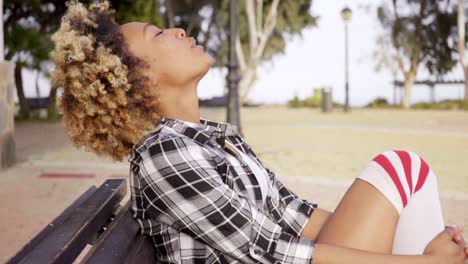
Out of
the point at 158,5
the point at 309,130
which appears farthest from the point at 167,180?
the point at 158,5

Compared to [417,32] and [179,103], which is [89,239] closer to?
[179,103]

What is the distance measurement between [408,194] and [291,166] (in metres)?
7.15

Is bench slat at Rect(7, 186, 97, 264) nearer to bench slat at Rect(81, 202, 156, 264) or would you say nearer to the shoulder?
bench slat at Rect(81, 202, 156, 264)

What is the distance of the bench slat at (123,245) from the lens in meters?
1.62

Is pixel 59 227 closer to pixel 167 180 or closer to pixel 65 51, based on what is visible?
pixel 167 180

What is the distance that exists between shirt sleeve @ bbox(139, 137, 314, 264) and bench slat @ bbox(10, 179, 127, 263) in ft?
0.73

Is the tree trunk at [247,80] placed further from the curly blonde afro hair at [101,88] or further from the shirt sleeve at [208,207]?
the shirt sleeve at [208,207]

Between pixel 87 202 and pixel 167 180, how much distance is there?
0.58 m

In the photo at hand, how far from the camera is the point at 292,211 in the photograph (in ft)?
8.43

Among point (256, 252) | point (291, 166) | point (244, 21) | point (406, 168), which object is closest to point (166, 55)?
point (256, 252)

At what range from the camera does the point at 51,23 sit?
1022 inches

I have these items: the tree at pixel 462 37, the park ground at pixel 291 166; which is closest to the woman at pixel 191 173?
the park ground at pixel 291 166

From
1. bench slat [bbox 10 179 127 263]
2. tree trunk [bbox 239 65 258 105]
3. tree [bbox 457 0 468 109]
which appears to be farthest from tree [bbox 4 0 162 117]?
bench slat [bbox 10 179 127 263]

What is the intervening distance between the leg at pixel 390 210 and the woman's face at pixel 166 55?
651mm
